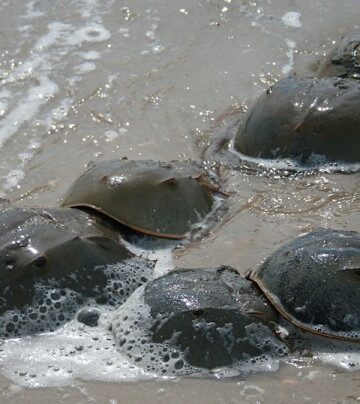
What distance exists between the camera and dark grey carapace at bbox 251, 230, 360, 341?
363 cm

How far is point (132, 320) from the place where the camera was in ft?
12.0

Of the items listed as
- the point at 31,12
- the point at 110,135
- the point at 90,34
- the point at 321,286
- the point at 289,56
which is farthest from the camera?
the point at 31,12

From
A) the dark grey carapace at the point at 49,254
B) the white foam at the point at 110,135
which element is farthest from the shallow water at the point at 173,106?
the dark grey carapace at the point at 49,254

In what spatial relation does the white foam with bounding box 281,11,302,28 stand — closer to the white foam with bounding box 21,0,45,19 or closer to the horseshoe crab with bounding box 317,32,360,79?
the horseshoe crab with bounding box 317,32,360,79

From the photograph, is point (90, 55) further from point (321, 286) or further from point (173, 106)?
point (321, 286)

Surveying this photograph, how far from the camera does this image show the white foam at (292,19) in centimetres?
706

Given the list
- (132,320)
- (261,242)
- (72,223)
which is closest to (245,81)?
(261,242)

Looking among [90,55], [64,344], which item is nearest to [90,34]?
[90,55]

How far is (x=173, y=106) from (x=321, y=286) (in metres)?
2.63

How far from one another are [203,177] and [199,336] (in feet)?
4.86

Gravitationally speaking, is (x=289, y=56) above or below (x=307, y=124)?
below

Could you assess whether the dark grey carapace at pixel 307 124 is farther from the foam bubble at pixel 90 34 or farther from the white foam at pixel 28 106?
the foam bubble at pixel 90 34

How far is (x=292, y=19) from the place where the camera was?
23.5 feet

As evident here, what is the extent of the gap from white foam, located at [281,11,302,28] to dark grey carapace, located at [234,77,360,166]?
1854mm
